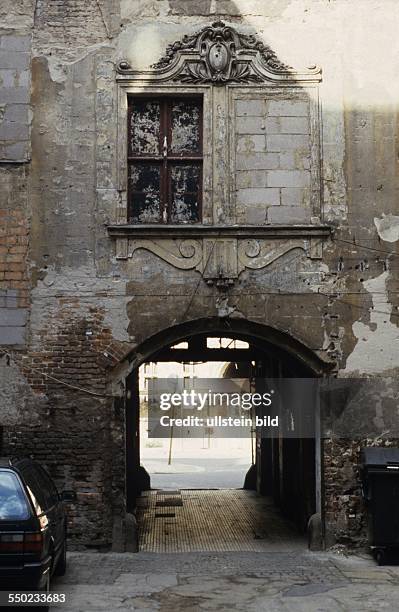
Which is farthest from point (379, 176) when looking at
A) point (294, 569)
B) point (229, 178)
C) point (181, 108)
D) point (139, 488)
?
point (139, 488)

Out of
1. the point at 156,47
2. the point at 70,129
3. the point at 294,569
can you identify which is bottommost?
the point at 294,569

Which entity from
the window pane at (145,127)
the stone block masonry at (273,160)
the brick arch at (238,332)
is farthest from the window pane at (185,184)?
the brick arch at (238,332)

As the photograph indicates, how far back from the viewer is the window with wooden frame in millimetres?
12648

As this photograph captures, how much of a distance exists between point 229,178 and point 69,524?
533 cm

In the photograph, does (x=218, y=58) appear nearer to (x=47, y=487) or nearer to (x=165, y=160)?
(x=165, y=160)

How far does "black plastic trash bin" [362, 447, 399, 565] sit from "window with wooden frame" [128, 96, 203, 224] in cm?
427

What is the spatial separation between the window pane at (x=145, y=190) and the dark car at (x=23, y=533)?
493cm

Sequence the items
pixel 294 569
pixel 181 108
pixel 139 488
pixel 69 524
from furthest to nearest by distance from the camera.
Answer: pixel 139 488 < pixel 181 108 < pixel 69 524 < pixel 294 569

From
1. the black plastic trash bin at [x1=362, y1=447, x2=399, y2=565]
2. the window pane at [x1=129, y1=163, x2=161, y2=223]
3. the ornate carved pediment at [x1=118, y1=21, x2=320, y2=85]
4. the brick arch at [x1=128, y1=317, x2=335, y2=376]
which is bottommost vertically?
the black plastic trash bin at [x1=362, y1=447, x2=399, y2=565]

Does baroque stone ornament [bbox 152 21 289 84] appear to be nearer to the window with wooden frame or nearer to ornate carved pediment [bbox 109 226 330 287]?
the window with wooden frame

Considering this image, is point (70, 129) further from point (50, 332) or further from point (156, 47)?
point (50, 332)

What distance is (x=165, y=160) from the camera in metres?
12.7

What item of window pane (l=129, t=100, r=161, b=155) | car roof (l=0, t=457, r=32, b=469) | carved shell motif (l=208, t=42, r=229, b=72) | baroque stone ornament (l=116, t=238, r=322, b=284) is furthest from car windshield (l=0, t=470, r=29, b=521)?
carved shell motif (l=208, t=42, r=229, b=72)

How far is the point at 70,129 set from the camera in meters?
12.5
